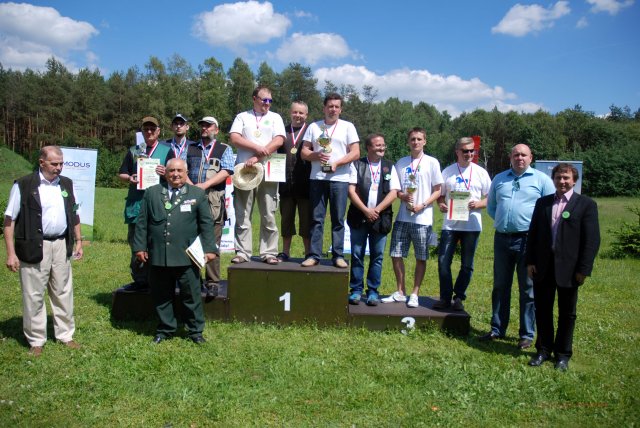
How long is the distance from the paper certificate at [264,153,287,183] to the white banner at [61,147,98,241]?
7.79 m

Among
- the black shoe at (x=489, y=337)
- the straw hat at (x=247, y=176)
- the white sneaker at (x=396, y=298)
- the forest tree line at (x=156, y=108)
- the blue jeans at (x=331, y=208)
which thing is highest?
the forest tree line at (x=156, y=108)

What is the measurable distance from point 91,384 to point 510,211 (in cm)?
468

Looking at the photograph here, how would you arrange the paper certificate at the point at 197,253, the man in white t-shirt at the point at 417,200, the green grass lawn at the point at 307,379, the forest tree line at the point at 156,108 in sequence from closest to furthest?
1. the green grass lawn at the point at 307,379
2. the paper certificate at the point at 197,253
3. the man in white t-shirt at the point at 417,200
4. the forest tree line at the point at 156,108

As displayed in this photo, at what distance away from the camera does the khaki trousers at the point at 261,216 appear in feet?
20.6

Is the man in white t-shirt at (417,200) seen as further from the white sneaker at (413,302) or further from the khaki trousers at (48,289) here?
the khaki trousers at (48,289)

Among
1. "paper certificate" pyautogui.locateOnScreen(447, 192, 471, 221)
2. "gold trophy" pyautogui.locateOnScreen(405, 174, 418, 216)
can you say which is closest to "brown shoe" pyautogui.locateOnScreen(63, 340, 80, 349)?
"gold trophy" pyautogui.locateOnScreen(405, 174, 418, 216)

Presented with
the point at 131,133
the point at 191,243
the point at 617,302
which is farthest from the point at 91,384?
the point at 131,133

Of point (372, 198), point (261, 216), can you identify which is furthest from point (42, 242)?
point (372, 198)

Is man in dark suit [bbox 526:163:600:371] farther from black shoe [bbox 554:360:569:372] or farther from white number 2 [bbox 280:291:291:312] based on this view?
white number 2 [bbox 280:291:291:312]

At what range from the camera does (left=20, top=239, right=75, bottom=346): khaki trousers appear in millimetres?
5121

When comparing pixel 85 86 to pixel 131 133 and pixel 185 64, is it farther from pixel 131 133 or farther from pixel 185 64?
pixel 185 64

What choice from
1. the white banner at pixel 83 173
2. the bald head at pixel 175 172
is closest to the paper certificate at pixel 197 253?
the bald head at pixel 175 172

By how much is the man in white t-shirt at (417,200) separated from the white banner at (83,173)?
29.3ft

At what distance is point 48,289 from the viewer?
528cm
